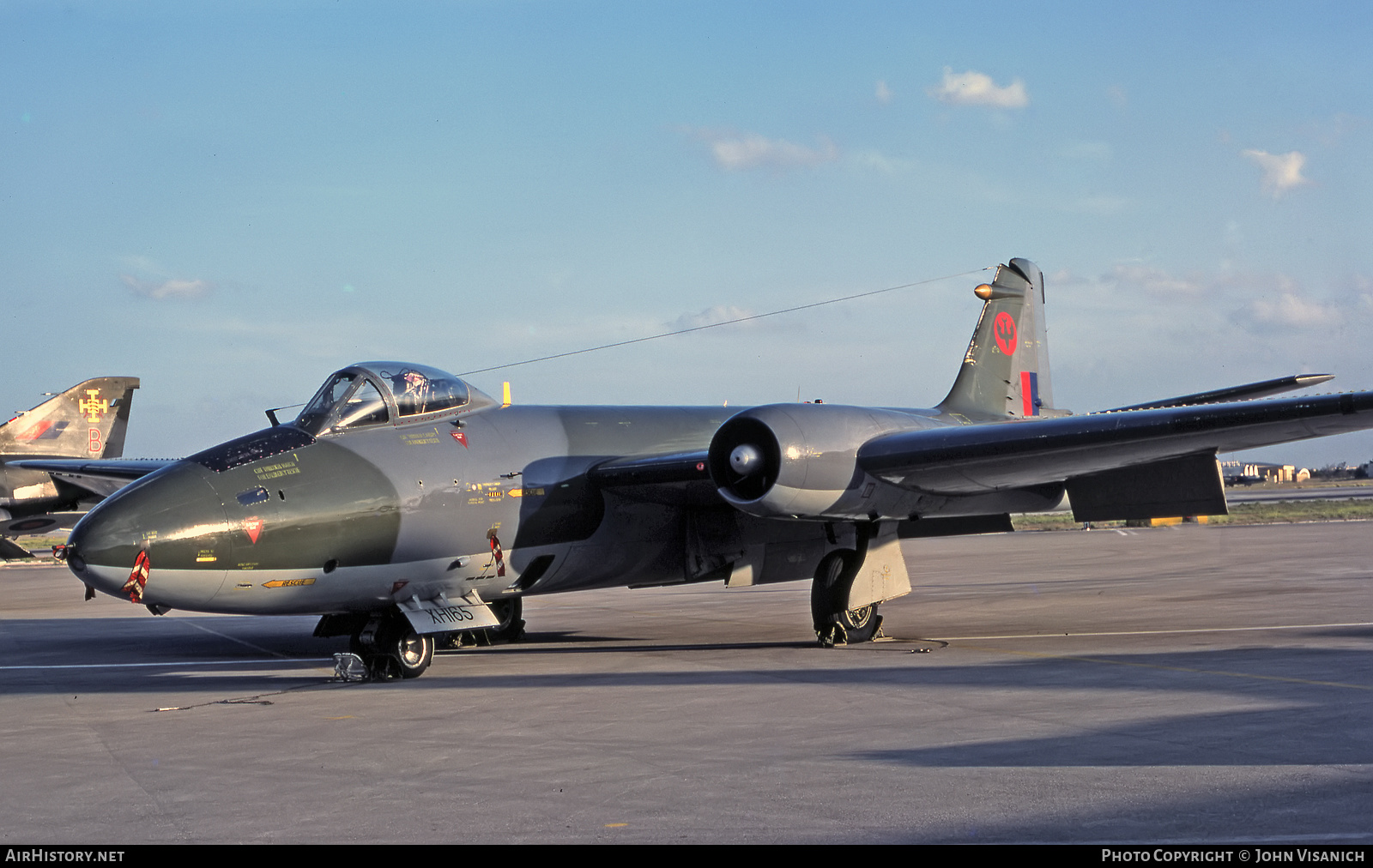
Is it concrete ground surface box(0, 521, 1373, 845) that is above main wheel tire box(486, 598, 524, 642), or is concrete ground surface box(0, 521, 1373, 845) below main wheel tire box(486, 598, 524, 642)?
below

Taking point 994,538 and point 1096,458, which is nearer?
point 1096,458

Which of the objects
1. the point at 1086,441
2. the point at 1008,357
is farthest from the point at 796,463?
the point at 1008,357

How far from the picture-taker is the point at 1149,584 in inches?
941

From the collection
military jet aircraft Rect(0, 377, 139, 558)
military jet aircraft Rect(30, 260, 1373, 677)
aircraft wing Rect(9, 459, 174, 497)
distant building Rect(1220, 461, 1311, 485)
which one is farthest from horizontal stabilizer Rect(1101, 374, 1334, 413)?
distant building Rect(1220, 461, 1311, 485)

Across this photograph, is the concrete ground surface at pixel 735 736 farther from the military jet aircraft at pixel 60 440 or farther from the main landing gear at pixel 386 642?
the military jet aircraft at pixel 60 440

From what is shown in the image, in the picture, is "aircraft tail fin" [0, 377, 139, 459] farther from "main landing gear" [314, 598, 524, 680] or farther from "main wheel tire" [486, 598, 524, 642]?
"main landing gear" [314, 598, 524, 680]

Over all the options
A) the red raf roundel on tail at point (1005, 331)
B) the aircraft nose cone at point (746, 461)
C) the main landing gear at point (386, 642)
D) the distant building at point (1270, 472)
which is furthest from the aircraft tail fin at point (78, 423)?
the distant building at point (1270, 472)

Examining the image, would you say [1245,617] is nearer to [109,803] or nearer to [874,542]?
[874,542]

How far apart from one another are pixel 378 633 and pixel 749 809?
7859mm

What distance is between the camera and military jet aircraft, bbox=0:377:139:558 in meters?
29.8

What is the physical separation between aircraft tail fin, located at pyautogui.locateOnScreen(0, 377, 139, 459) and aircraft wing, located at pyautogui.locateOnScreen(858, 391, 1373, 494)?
25.0 m

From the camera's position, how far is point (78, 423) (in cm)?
3216
